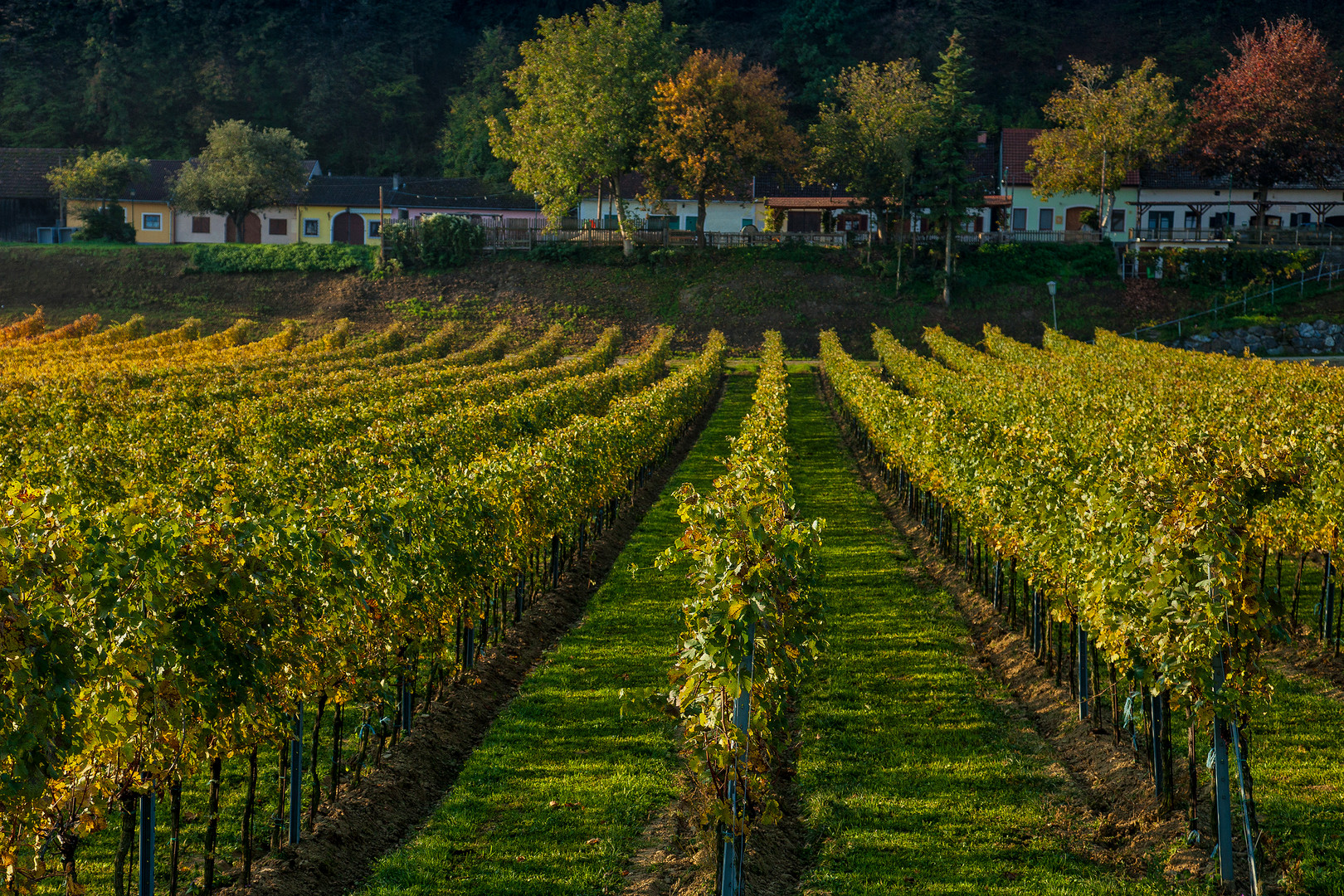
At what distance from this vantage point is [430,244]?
6309cm

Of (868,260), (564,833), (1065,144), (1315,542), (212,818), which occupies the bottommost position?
(564,833)

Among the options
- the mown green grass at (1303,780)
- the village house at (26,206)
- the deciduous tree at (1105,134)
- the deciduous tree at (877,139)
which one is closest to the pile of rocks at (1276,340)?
the deciduous tree at (1105,134)

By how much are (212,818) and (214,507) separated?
116 inches

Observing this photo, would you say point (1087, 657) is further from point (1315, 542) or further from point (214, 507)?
point (214, 507)

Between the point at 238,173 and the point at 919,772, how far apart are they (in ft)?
214

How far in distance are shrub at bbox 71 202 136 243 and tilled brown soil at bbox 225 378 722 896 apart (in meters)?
63.3

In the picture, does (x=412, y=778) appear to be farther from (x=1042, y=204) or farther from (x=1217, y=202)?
(x=1217, y=202)

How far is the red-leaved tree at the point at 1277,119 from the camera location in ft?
198

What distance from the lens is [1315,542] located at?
14.2 meters

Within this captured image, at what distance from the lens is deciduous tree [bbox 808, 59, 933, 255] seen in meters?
59.2

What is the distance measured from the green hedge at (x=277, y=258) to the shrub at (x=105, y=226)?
9689 millimetres


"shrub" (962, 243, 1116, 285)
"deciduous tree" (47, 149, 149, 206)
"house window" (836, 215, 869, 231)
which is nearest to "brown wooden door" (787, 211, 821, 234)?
"house window" (836, 215, 869, 231)

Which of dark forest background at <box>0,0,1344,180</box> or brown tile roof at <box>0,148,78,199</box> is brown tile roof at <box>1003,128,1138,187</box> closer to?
dark forest background at <box>0,0,1344,180</box>

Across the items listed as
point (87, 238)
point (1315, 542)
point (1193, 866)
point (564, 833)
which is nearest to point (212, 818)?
point (564, 833)
